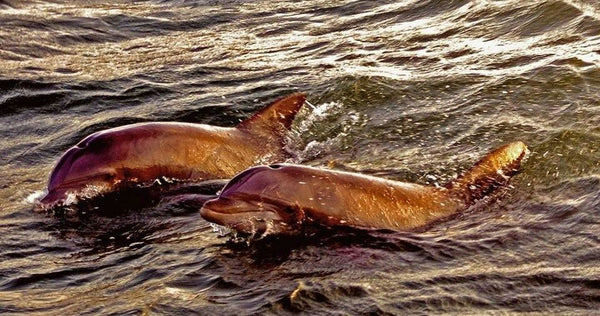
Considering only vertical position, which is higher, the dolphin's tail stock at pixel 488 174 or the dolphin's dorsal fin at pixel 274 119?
the dolphin's dorsal fin at pixel 274 119

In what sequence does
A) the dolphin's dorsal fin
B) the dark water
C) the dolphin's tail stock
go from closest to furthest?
the dark water
the dolphin's tail stock
the dolphin's dorsal fin

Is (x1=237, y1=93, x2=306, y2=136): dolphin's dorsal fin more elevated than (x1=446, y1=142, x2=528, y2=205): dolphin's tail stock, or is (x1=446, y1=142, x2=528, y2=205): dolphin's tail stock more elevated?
(x1=237, y1=93, x2=306, y2=136): dolphin's dorsal fin

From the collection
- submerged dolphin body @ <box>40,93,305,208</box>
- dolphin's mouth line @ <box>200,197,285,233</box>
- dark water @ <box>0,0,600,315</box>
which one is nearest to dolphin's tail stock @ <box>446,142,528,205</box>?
dark water @ <box>0,0,600,315</box>

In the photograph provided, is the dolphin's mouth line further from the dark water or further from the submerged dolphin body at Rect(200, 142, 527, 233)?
the dark water

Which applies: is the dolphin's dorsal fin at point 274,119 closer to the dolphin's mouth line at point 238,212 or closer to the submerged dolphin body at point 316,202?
the submerged dolphin body at point 316,202

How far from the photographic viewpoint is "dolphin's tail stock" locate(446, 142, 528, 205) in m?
7.27

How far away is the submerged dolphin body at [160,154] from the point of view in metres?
8.02

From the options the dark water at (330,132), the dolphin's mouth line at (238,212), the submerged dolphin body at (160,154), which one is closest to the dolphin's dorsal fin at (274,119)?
the submerged dolphin body at (160,154)

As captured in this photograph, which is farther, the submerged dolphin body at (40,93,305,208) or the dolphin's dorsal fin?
the dolphin's dorsal fin

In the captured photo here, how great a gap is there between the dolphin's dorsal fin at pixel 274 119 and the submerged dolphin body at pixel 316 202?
202 cm

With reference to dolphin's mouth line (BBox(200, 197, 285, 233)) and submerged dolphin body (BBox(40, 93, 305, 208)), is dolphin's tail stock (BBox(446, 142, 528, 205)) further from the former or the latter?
submerged dolphin body (BBox(40, 93, 305, 208))

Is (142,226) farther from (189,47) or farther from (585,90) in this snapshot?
(189,47)

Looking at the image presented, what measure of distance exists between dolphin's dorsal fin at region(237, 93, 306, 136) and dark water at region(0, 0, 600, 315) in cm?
31

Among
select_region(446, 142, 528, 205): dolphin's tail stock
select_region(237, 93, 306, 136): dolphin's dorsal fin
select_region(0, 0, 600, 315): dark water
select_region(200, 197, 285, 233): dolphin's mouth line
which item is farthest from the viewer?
select_region(237, 93, 306, 136): dolphin's dorsal fin
